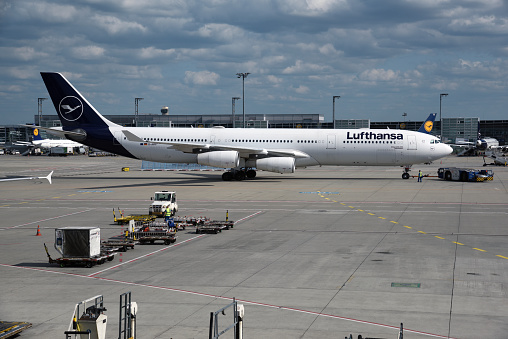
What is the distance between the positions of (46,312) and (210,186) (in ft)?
139

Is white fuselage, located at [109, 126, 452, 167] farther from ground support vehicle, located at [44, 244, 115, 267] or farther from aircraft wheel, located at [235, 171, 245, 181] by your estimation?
ground support vehicle, located at [44, 244, 115, 267]

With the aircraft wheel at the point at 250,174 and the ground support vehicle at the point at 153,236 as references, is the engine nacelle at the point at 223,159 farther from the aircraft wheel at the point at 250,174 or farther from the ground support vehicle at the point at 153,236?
the ground support vehicle at the point at 153,236

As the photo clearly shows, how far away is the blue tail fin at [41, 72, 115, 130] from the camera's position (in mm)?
65438

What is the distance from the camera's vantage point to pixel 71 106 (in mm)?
65438

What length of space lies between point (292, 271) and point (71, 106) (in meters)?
49.6

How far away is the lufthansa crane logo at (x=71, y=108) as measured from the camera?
65.4 m

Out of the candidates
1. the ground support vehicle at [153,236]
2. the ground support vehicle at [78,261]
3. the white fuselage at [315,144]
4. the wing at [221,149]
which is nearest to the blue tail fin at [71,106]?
the white fuselage at [315,144]

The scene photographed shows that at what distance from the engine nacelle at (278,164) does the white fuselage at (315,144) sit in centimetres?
202

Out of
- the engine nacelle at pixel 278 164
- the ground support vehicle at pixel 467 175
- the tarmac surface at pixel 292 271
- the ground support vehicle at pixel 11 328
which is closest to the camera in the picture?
the ground support vehicle at pixel 11 328

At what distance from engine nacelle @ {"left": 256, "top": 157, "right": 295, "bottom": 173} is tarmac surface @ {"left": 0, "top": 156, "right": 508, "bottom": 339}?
1346cm

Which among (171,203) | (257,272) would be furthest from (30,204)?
(257,272)

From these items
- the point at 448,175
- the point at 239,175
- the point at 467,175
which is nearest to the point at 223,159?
the point at 239,175

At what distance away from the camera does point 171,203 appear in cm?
3912

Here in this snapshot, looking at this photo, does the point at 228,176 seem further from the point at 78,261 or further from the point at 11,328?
the point at 11,328
